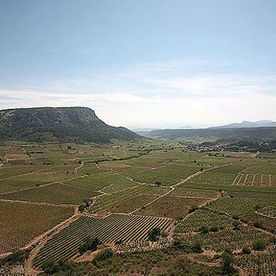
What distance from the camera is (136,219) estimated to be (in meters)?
77.4

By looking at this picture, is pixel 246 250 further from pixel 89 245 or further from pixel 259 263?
pixel 89 245

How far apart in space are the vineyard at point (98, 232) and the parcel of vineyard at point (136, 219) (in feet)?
0.58

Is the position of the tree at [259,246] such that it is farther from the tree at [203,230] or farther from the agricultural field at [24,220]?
the agricultural field at [24,220]

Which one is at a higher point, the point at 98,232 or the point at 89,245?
the point at 89,245

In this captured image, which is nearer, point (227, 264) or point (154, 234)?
point (227, 264)

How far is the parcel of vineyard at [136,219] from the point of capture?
50.6 metres

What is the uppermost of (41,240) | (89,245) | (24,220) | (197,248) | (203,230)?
(197,248)

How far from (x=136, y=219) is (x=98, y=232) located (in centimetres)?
1144

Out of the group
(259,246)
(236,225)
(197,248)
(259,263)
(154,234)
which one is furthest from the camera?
(236,225)

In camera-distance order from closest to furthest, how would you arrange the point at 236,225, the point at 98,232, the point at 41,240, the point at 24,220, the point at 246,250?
the point at 246,250 < the point at 41,240 < the point at 236,225 < the point at 98,232 < the point at 24,220

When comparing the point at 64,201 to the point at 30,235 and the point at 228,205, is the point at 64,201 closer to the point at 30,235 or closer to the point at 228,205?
the point at 30,235

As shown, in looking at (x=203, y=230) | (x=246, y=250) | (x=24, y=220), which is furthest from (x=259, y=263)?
(x=24, y=220)

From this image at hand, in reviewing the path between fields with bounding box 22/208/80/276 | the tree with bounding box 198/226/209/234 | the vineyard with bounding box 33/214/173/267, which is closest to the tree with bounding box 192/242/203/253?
the tree with bounding box 198/226/209/234

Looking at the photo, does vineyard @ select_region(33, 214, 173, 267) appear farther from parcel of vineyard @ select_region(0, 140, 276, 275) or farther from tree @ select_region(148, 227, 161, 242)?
tree @ select_region(148, 227, 161, 242)
